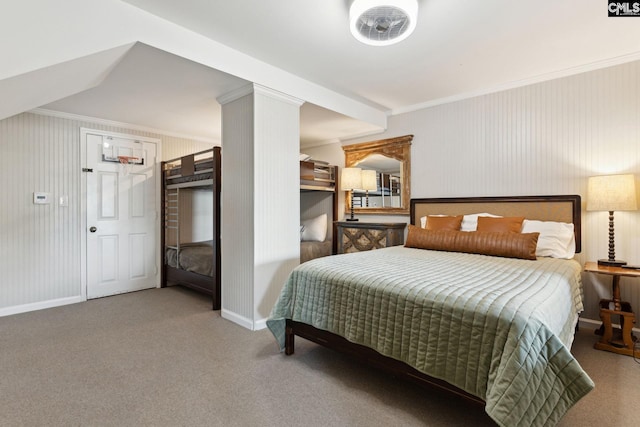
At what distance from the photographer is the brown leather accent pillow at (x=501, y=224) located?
3.01m

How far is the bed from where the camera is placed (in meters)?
1.31

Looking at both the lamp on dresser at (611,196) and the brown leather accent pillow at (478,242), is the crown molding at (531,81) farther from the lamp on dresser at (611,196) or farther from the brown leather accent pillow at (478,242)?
the brown leather accent pillow at (478,242)

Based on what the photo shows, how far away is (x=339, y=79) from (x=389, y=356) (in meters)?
2.68

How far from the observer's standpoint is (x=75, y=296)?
382 centimetres

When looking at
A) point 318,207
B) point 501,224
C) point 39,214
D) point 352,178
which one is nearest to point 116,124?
point 39,214

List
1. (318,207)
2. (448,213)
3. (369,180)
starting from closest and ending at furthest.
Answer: (448,213)
(369,180)
(318,207)

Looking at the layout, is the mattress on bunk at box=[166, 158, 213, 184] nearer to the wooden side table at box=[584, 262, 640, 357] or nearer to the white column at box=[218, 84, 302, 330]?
the white column at box=[218, 84, 302, 330]

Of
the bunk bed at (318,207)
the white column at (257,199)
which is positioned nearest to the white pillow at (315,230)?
the bunk bed at (318,207)

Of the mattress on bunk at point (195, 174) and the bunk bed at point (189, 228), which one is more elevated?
the mattress on bunk at point (195, 174)

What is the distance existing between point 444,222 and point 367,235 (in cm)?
100

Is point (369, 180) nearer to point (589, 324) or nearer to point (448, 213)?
point (448, 213)

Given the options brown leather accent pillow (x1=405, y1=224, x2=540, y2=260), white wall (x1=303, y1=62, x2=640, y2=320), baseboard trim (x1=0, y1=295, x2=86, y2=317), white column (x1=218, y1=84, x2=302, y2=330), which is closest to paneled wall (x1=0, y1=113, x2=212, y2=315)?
baseboard trim (x1=0, y1=295, x2=86, y2=317)

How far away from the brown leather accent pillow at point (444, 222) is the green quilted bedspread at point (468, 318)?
864mm

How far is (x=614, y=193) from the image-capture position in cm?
260
